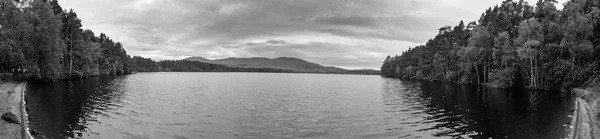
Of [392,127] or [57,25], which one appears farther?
[57,25]

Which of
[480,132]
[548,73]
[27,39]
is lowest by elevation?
[480,132]

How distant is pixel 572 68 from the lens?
58625 mm

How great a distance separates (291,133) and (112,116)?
56.7ft

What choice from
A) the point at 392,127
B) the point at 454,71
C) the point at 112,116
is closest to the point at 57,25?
the point at 112,116

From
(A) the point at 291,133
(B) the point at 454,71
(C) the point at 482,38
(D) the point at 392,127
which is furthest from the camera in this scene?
(B) the point at 454,71

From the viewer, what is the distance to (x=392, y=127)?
26.9m

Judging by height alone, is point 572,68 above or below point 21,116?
above

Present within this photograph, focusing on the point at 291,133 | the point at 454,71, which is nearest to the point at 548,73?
the point at 454,71

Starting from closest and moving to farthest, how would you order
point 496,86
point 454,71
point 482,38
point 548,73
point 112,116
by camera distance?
point 112,116
point 548,73
point 496,86
point 482,38
point 454,71

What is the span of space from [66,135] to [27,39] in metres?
54.3

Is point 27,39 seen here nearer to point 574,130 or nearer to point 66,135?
point 66,135

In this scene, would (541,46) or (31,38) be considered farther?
(541,46)

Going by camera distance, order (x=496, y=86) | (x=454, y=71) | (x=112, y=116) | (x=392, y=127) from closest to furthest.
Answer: (x=392, y=127)
(x=112, y=116)
(x=496, y=86)
(x=454, y=71)

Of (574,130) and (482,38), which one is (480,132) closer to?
(574,130)
